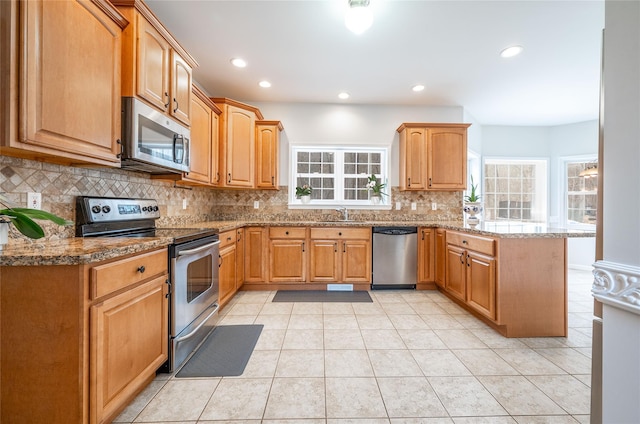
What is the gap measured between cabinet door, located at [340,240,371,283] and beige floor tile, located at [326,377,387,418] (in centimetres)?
180

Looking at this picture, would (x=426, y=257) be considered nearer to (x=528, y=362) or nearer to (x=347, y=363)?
(x=528, y=362)

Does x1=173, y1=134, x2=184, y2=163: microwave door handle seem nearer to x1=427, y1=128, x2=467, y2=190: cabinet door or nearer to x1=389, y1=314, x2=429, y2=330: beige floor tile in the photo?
x1=389, y1=314, x2=429, y2=330: beige floor tile

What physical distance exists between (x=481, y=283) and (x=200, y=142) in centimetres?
310

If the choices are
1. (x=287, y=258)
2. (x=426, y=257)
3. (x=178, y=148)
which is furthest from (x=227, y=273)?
(x=426, y=257)

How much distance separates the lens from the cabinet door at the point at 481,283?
7.67 ft

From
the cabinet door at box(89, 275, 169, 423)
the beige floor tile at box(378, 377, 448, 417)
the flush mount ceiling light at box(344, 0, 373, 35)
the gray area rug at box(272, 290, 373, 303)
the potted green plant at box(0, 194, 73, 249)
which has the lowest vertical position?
the beige floor tile at box(378, 377, 448, 417)

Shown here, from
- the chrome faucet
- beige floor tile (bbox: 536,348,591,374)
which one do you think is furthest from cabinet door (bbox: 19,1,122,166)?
beige floor tile (bbox: 536,348,591,374)

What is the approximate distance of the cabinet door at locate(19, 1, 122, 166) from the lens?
3.82 feet

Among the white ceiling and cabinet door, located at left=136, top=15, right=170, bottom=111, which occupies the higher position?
the white ceiling

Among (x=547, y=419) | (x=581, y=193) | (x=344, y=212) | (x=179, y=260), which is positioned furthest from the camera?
(x=581, y=193)

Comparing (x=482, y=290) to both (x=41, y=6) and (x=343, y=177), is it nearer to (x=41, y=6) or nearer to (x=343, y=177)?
(x=343, y=177)

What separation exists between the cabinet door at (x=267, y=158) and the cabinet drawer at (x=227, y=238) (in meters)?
0.99

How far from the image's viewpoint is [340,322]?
2.56 meters

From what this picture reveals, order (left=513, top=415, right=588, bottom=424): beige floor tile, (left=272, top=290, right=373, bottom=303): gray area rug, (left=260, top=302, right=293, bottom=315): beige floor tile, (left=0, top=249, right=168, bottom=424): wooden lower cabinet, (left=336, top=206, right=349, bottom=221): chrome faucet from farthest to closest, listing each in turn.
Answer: (left=336, top=206, right=349, bottom=221): chrome faucet → (left=272, top=290, right=373, bottom=303): gray area rug → (left=260, top=302, right=293, bottom=315): beige floor tile → (left=513, top=415, right=588, bottom=424): beige floor tile → (left=0, top=249, right=168, bottom=424): wooden lower cabinet
